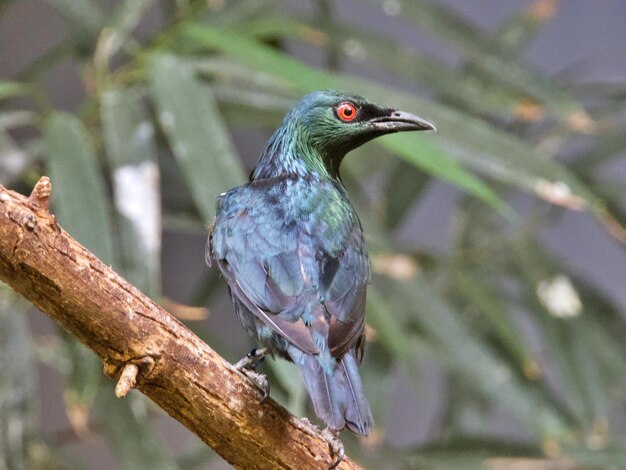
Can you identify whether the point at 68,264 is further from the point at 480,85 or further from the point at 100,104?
the point at 480,85

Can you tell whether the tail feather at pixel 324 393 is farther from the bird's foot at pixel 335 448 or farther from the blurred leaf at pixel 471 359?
the blurred leaf at pixel 471 359

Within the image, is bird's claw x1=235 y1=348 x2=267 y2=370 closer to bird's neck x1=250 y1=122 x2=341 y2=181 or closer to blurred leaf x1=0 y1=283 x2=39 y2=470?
bird's neck x1=250 y1=122 x2=341 y2=181

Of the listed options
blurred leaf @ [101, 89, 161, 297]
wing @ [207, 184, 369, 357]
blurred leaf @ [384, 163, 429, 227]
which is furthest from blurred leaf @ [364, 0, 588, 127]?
wing @ [207, 184, 369, 357]

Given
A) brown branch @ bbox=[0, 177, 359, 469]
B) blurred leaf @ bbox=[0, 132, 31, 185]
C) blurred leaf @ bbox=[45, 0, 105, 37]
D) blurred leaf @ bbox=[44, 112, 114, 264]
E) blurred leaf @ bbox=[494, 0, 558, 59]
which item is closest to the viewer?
brown branch @ bbox=[0, 177, 359, 469]

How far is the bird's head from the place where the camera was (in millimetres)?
1407

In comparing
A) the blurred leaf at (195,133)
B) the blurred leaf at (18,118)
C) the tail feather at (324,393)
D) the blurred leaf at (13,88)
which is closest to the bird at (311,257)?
the tail feather at (324,393)

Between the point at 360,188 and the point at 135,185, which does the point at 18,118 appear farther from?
the point at 360,188

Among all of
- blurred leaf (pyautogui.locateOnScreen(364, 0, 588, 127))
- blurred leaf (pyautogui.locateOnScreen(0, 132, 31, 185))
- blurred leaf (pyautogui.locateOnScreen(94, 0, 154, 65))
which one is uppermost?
blurred leaf (pyautogui.locateOnScreen(364, 0, 588, 127))

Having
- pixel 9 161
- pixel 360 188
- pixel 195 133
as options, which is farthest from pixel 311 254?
pixel 360 188

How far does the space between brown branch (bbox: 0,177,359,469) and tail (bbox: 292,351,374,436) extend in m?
0.06

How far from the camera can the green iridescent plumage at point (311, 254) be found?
1.09m

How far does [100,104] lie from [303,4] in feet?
5.15

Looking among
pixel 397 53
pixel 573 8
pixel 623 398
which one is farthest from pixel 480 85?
pixel 573 8

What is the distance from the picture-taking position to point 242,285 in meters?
1.19
